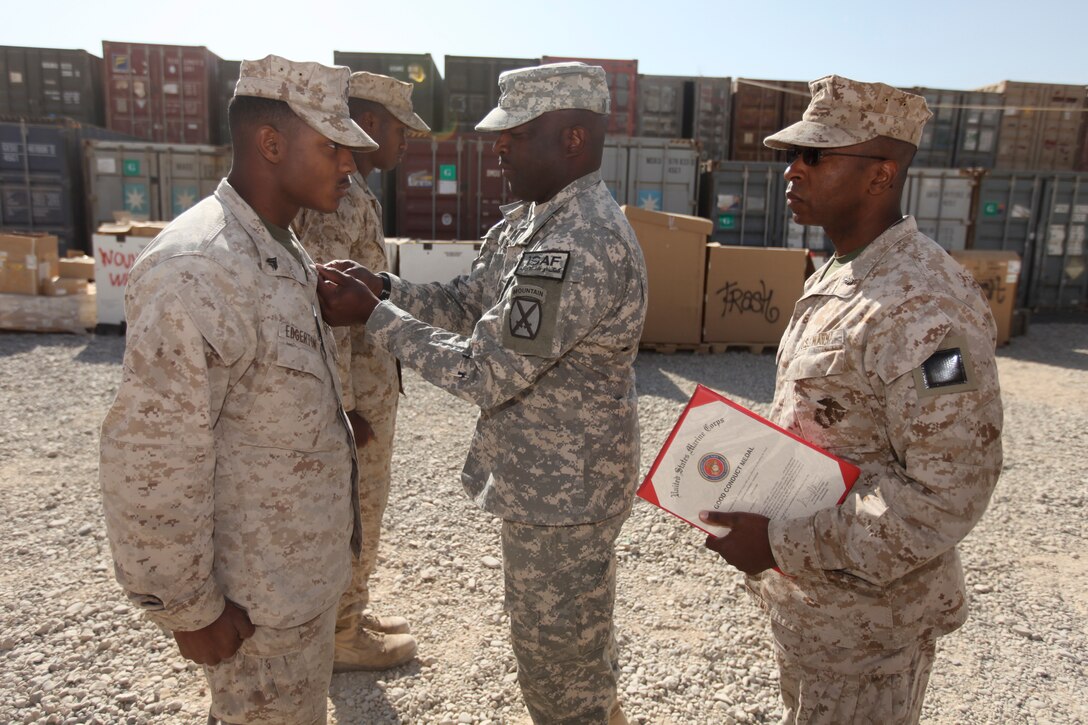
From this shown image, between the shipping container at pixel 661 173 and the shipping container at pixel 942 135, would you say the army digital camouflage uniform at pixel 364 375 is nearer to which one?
the shipping container at pixel 661 173

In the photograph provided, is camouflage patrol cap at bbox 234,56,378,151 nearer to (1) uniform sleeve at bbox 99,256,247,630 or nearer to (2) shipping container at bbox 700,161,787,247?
(1) uniform sleeve at bbox 99,256,247,630

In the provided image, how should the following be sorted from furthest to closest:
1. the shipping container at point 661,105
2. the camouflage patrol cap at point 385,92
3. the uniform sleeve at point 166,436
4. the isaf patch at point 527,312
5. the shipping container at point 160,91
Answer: the shipping container at point 661,105 → the shipping container at point 160,91 → the camouflage patrol cap at point 385,92 → the isaf patch at point 527,312 → the uniform sleeve at point 166,436

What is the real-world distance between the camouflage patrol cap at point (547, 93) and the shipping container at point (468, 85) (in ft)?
35.9

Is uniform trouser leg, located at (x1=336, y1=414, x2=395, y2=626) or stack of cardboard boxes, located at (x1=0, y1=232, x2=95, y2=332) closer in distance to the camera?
uniform trouser leg, located at (x1=336, y1=414, x2=395, y2=626)

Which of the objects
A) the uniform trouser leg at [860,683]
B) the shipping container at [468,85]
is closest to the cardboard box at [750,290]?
the shipping container at [468,85]

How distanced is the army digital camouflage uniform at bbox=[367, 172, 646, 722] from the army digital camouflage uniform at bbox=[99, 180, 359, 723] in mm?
378

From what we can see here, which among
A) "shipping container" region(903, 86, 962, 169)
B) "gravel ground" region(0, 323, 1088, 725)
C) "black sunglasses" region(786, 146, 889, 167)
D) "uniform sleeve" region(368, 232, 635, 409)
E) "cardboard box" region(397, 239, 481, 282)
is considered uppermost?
"shipping container" region(903, 86, 962, 169)

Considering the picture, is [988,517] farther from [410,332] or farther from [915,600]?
[410,332]

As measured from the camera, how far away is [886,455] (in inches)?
65.2

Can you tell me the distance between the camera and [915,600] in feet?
5.56

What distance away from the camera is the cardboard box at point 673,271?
8.51 metres

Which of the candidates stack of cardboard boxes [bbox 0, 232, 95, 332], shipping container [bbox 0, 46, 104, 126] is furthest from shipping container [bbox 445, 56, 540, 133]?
shipping container [bbox 0, 46, 104, 126]

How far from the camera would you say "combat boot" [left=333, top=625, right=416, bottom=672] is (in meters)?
2.90

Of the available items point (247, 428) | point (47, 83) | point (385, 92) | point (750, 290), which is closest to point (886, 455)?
point (247, 428)
